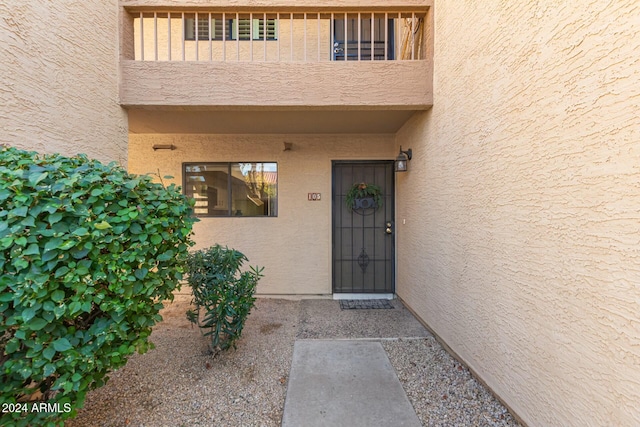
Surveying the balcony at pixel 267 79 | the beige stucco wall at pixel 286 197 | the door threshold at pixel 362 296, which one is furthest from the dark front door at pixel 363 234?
Result: the balcony at pixel 267 79

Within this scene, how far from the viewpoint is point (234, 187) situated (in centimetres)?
491

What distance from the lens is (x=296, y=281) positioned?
4.91m

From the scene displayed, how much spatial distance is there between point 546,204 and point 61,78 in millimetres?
4283

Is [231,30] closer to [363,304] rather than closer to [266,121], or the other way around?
[266,121]

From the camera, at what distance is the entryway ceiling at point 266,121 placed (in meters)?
3.75

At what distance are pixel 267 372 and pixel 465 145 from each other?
10.2ft

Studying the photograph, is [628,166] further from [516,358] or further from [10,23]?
[10,23]

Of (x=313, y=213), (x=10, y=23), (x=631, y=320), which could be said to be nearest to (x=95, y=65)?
(x=10, y=23)

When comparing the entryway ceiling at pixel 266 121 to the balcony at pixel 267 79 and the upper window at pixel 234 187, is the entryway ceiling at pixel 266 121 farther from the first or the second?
the upper window at pixel 234 187

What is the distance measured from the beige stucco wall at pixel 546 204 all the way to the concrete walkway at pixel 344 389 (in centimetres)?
85

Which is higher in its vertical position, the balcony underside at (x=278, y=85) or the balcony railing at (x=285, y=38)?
the balcony railing at (x=285, y=38)

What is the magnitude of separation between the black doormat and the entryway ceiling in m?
3.11

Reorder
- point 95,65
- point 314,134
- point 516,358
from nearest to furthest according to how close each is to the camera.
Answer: point 516,358 → point 95,65 → point 314,134

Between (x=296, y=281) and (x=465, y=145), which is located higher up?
(x=465, y=145)
